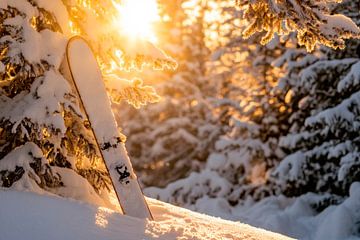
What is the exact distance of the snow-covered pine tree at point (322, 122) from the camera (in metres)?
13.2

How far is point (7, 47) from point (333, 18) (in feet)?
12.2

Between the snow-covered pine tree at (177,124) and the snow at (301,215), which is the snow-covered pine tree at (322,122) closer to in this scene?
the snow at (301,215)

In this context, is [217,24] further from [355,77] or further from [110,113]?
[110,113]

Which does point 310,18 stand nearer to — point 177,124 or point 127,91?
point 127,91

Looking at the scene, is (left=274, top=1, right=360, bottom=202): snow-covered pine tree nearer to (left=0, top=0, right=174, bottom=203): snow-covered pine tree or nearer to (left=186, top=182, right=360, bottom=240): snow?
(left=186, top=182, right=360, bottom=240): snow

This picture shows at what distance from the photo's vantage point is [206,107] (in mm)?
22656

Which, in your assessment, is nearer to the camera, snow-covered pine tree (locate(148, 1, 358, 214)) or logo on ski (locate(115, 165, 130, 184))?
logo on ski (locate(115, 165, 130, 184))

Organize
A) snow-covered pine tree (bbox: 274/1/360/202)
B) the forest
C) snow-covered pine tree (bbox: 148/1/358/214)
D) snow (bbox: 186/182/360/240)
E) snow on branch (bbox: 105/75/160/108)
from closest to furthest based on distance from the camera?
the forest → snow on branch (bbox: 105/75/160/108) → snow (bbox: 186/182/360/240) → snow-covered pine tree (bbox: 274/1/360/202) → snow-covered pine tree (bbox: 148/1/358/214)

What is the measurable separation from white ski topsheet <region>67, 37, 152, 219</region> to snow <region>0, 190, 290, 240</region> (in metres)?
0.80

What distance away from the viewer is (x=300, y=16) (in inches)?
246

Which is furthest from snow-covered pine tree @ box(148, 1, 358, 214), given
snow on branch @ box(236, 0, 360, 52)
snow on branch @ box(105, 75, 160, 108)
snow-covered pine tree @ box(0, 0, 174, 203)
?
snow-covered pine tree @ box(0, 0, 174, 203)

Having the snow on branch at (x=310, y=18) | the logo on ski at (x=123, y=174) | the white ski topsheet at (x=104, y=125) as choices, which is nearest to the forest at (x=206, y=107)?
the snow on branch at (x=310, y=18)

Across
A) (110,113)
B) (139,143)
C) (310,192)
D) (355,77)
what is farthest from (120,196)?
(139,143)

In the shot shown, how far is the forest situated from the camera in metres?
6.28
